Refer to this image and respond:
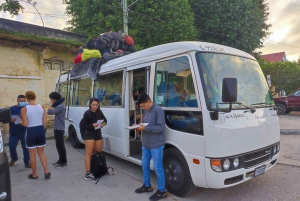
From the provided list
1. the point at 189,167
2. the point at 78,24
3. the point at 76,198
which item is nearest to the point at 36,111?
the point at 76,198

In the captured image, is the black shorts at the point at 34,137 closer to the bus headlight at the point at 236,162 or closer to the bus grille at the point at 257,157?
the bus headlight at the point at 236,162

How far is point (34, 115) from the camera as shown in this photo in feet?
15.4

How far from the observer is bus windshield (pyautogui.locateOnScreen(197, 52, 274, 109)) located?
350 cm

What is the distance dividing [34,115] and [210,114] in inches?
134

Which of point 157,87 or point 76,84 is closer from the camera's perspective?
point 157,87

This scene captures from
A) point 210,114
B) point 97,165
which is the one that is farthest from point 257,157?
point 97,165

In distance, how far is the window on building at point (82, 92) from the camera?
6588 mm

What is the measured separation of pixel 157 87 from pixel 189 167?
4.86 feet

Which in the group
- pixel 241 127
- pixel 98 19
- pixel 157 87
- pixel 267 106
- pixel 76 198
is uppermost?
pixel 98 19

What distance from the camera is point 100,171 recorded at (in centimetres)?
498

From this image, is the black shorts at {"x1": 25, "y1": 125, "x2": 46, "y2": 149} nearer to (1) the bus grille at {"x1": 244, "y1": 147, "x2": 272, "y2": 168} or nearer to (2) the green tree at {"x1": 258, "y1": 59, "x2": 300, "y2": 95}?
(1) the bus grille at {"x1": 244, "y1": 147, "x2": 272, "y2": 168}

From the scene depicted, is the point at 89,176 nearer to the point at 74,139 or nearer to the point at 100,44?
the point at 74,139

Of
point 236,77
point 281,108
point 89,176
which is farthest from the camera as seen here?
point 281,108

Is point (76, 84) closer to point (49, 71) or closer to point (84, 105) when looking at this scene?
point (84, 105)
